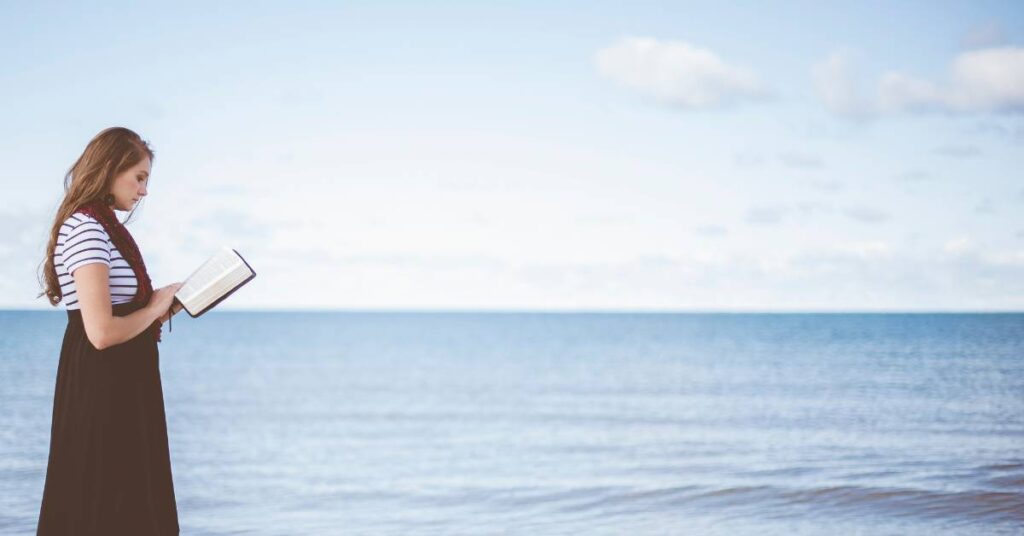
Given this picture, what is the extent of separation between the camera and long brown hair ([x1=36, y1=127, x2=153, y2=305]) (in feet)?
9.83

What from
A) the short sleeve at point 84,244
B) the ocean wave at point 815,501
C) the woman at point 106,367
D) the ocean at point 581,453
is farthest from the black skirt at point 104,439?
the ocean wave at point 815,501

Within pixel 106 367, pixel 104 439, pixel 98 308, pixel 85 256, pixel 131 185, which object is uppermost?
pixel 131 185

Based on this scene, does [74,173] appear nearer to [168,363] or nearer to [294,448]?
[294,448]

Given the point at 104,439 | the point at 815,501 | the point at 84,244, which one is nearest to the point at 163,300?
the point at 84,244

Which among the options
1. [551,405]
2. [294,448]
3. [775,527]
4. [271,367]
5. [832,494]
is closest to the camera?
[775,527]

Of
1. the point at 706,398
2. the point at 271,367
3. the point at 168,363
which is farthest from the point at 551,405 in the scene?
the point at 168,363

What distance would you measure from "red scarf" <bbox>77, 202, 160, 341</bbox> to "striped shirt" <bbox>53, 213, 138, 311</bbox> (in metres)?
0.01

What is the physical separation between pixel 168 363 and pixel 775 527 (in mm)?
32873

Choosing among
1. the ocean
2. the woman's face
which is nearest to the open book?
the woman's face

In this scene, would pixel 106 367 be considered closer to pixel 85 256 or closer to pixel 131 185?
pixel 85 256

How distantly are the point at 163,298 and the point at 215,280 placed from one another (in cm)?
16

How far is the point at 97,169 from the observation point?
9.84 feet

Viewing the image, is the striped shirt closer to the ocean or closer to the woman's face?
the woman's face

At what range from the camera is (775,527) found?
8.60 meters
